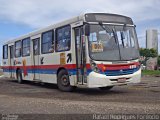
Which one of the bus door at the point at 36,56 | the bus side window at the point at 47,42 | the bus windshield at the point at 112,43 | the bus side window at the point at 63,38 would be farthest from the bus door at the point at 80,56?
the bus door at the point at 36,56

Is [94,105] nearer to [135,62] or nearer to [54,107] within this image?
[54,107]

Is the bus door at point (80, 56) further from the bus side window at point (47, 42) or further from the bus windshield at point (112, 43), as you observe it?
the bus side window at point (47, 42)

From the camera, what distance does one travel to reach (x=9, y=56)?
24.6m

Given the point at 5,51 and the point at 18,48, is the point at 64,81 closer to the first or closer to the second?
the point at 18,48

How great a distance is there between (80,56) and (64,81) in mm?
1963

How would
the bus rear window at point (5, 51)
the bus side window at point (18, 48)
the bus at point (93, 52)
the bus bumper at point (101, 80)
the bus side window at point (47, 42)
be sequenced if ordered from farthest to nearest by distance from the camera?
the bus rear window at point (5, 51)
the bus side window at point (18, 48)
the bus side window at point (47, 42)
the bus at point (93, 52)
the bus bumper at point (101, 80)

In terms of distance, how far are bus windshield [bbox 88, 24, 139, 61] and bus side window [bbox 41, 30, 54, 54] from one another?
3542 mm

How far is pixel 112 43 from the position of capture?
14.1 m

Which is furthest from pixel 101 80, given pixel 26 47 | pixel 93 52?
pixel 26 47

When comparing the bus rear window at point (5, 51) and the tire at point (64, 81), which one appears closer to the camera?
the tire at point (64, 81)

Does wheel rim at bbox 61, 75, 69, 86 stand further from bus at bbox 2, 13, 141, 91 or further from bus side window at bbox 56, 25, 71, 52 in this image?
bus side window at bbox 56, 25, 71, 52

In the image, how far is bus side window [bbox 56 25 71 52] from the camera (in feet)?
50.4

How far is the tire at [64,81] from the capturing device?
15.7 metres

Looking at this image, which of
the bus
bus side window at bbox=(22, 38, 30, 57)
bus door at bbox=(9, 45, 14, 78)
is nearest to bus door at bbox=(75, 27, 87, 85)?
the bus
